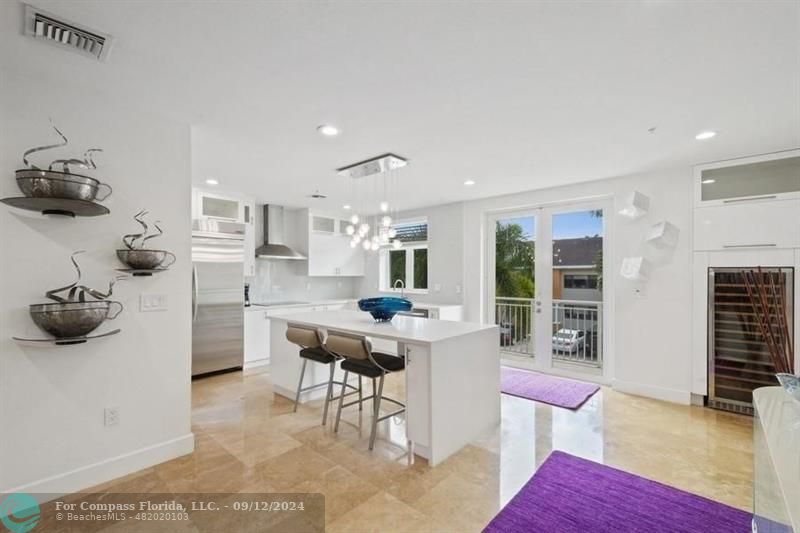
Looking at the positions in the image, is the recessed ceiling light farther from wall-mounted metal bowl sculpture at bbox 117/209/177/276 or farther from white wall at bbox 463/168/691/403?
white wall at bbox 463/168/691/403

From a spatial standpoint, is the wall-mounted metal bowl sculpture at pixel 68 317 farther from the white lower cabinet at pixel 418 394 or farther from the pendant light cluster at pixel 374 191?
the pendant light cluster at pixel 374 191

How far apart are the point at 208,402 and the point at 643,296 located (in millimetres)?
4859

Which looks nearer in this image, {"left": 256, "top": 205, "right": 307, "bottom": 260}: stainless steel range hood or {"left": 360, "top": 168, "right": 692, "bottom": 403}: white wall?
{"left": 360, "top": 168, "right": 692, "bottom": 403}: white wall

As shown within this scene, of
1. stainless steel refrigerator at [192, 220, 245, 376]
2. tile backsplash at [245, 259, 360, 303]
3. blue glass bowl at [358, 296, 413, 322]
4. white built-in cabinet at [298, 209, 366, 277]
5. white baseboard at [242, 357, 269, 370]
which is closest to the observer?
blue glass bowl at [358, 296, 413, 322]

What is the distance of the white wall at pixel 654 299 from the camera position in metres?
3.70

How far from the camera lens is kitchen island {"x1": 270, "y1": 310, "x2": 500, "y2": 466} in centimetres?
249

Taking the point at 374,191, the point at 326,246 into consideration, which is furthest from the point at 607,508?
the point at 326,246

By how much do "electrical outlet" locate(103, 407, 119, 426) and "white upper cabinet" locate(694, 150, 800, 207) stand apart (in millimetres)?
5321

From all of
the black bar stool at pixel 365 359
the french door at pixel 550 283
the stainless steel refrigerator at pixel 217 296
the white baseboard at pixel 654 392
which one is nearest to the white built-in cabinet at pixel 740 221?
the white baseboard at pixel 654 392

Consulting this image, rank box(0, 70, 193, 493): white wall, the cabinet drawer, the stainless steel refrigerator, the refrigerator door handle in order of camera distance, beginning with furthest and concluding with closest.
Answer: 1. the stainless steel refrigerator
2. the refrigerator door handle
3. the cabinet drawer
4. box(0, 70, 193, 493): white wall

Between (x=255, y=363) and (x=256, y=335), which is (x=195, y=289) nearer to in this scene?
(x=256, y=335)

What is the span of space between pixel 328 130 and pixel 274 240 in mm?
3679

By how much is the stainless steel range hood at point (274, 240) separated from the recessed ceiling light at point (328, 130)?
3.23m

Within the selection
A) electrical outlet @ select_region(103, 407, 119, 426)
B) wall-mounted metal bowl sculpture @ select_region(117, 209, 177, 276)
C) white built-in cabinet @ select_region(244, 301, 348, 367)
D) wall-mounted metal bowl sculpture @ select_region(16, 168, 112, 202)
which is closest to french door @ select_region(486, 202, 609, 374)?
white built-in cabinet @ select_region(244, 301, 348, 367)
